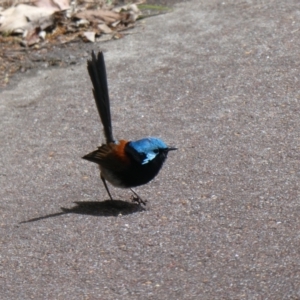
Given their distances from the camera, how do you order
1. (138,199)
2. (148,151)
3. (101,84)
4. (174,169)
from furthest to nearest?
(174,169)
(101,84)
(138,199)
(148,151)

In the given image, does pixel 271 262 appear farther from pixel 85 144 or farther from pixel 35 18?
pixel 35 18

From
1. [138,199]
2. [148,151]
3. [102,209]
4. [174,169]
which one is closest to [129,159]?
[148,151]

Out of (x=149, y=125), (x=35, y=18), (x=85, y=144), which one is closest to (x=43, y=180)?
(x=85, y=144)

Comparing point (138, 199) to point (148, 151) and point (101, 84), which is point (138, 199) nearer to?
point (148, 151)

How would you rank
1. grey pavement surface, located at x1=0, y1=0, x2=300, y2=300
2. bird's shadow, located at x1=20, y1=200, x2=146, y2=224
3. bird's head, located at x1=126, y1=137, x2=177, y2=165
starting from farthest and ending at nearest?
bird's shadow, located at x1=20, y1=200, x2=146, y2=224, bird's head, located at x1=126, y1=137, x2=177, y2=165, grey pavement surface, located at x1=0, y1=0, x2=300, y2=300

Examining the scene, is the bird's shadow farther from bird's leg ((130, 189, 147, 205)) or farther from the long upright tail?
the long upright tail

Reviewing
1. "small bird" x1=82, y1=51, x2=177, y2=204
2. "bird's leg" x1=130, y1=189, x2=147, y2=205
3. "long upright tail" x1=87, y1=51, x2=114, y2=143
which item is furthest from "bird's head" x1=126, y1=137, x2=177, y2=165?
"long upright tail" x1=87, y1=51, x2=114, y2=143
